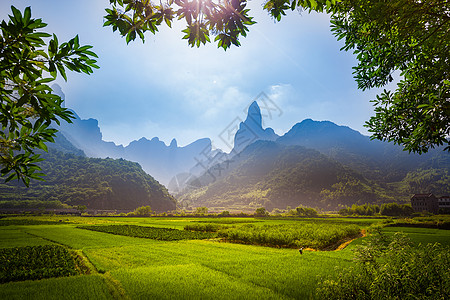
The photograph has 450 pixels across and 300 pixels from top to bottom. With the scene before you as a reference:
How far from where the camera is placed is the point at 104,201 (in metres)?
136

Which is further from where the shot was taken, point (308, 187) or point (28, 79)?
point (308, 187)

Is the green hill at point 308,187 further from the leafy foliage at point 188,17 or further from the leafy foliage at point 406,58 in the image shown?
the leafy foliage at point 188,17

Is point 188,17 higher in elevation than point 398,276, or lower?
higher

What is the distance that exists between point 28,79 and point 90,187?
164086mm

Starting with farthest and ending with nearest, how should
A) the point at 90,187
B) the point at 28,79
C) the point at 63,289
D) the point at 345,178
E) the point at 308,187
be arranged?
the point at 308,187 → the point at 345,178 → the point at 90,187 → the point at 63,289 → the point at 28,79

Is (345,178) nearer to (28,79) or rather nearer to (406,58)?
(406,58)

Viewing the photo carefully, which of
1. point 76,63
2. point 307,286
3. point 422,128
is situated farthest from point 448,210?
point 76,63

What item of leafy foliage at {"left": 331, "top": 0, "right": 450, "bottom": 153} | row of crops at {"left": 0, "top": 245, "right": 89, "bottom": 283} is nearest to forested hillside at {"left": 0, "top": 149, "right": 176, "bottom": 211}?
row of crops at {"left": 0, "top": 245, "right": 89, "bottom": 283}

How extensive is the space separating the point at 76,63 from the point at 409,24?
244 inches

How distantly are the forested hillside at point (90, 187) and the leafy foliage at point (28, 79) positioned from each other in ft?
467

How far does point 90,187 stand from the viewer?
140125 mm

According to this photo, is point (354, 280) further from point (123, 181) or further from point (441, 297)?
point (123, 181)

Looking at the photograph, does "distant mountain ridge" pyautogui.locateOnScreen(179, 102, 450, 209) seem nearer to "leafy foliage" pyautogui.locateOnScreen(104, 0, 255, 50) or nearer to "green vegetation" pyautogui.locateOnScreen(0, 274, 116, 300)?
"green vegetation" pyautogui.locateOnScreen(0, 274, 116, 300)

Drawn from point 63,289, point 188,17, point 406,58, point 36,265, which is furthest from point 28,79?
point 36,265
